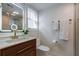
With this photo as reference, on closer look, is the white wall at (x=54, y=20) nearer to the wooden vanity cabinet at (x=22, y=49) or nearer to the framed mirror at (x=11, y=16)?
the wooden vanity cabinet at (x=22, y=49)

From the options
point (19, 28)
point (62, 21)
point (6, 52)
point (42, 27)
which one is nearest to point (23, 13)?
point (19, 28)

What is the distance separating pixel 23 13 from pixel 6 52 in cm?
95

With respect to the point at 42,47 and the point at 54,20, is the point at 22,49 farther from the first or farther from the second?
the point at 54,20

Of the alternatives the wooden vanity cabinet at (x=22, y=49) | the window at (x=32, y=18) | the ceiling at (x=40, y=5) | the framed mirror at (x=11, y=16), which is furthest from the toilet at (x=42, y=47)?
the ceiling at (x=40, y=5)

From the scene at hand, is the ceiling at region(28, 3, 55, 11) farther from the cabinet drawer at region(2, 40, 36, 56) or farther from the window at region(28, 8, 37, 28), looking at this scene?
the cabinet drawer at region(2, 40, 36, 56)

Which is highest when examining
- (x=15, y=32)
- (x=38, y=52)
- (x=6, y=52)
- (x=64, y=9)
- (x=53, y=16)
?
(x=64, y=9)

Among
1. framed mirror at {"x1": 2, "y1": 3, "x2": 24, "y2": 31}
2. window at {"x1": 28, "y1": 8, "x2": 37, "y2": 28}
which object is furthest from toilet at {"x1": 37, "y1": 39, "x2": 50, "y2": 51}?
framed mirror at {"x1": 2, "y1": 3, "x2": 24, "y2": 31}

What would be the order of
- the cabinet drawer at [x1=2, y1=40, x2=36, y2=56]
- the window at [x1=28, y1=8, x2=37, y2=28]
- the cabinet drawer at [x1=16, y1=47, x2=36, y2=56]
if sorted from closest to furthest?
the cabinet drawer at [x1=2, y1=40, x2=36, y2=56]
the cabinet drawer at [x1=16, y1=47, x2=36, y2=56]
the window at [x1=28, y1=8, x2=37, y2=28]

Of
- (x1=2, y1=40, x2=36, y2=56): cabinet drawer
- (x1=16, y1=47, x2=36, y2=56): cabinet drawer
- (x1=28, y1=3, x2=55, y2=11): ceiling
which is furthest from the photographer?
(x1=28, y1=3, x2=55, y2=11): ceiling

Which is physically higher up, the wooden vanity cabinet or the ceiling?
the ceiling

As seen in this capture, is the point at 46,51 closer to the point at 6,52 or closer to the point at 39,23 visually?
the point at 39,23

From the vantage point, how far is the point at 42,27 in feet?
6.59

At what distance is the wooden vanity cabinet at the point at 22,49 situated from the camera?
1.27m

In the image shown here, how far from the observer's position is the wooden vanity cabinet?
127 cm
